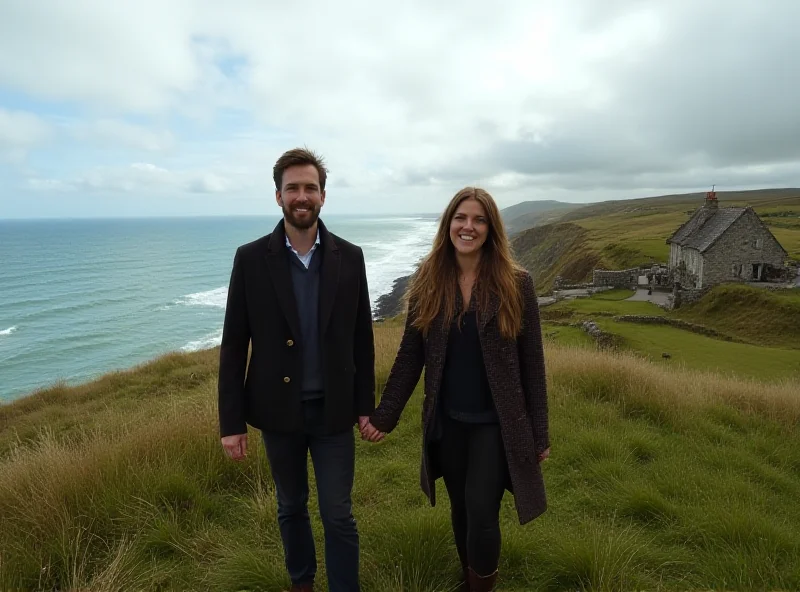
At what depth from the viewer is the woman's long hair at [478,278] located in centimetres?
269

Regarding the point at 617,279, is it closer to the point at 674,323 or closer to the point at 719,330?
the point at 674,323

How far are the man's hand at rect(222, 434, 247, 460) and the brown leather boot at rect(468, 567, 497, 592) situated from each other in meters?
1.50

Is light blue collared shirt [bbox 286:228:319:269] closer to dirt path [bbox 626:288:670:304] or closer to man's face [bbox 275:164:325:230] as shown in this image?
man's face [bbox 275:164:325:230]

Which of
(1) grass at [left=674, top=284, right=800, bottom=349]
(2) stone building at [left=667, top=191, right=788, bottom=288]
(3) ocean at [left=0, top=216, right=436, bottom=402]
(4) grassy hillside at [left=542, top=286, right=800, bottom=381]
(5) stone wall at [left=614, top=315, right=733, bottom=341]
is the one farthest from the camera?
(3) ocean at [left=0, top=216, right=436, bottom=402]

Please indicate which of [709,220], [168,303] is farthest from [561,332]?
[168,303]

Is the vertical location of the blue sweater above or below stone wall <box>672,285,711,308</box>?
above

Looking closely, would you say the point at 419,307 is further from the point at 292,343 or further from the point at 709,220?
the point at 709,220

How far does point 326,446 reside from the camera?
2742mm

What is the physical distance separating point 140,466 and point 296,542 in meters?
2.04

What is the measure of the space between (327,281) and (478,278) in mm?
876

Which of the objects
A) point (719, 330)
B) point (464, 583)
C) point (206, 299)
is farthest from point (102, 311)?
point (464, 583)

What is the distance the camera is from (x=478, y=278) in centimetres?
282

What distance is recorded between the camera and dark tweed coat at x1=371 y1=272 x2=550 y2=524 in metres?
2.63

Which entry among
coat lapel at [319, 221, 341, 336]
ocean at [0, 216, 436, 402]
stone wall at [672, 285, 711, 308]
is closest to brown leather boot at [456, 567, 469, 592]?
coat lapel at [319, 221, 341, 336]
